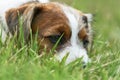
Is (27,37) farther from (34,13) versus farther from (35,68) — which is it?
(35,68)

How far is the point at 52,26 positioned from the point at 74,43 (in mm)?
325

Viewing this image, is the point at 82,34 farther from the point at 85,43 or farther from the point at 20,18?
the point at 20,18

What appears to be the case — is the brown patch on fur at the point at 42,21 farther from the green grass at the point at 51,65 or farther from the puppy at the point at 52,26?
the green grass at the point at 51,65

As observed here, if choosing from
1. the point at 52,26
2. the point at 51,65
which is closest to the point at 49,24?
the point at 52,26

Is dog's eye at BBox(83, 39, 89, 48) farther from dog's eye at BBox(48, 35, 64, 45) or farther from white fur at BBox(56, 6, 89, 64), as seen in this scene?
dog's eye at BBox(48, 35, 64, 45)

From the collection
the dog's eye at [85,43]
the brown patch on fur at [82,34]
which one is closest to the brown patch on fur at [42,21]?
the brown patch on fur at [82,34]

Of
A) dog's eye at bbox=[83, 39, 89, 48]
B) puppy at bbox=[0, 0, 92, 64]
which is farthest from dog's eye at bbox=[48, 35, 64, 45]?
dog's eye at bbox=[83, 39, 89, 48]

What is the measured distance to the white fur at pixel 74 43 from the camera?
7.32 metres

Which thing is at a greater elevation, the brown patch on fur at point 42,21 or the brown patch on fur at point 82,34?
the brown patch on fur at point 42,21

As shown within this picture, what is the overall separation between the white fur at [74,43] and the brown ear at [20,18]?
425 millimetres

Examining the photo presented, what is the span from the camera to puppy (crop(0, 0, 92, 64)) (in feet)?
24.7

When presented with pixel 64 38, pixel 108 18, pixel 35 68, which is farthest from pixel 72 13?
pixel 108 18

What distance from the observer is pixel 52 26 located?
25.1 feet

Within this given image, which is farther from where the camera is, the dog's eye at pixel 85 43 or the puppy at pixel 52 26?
the dog's eye at pixel 85 43
